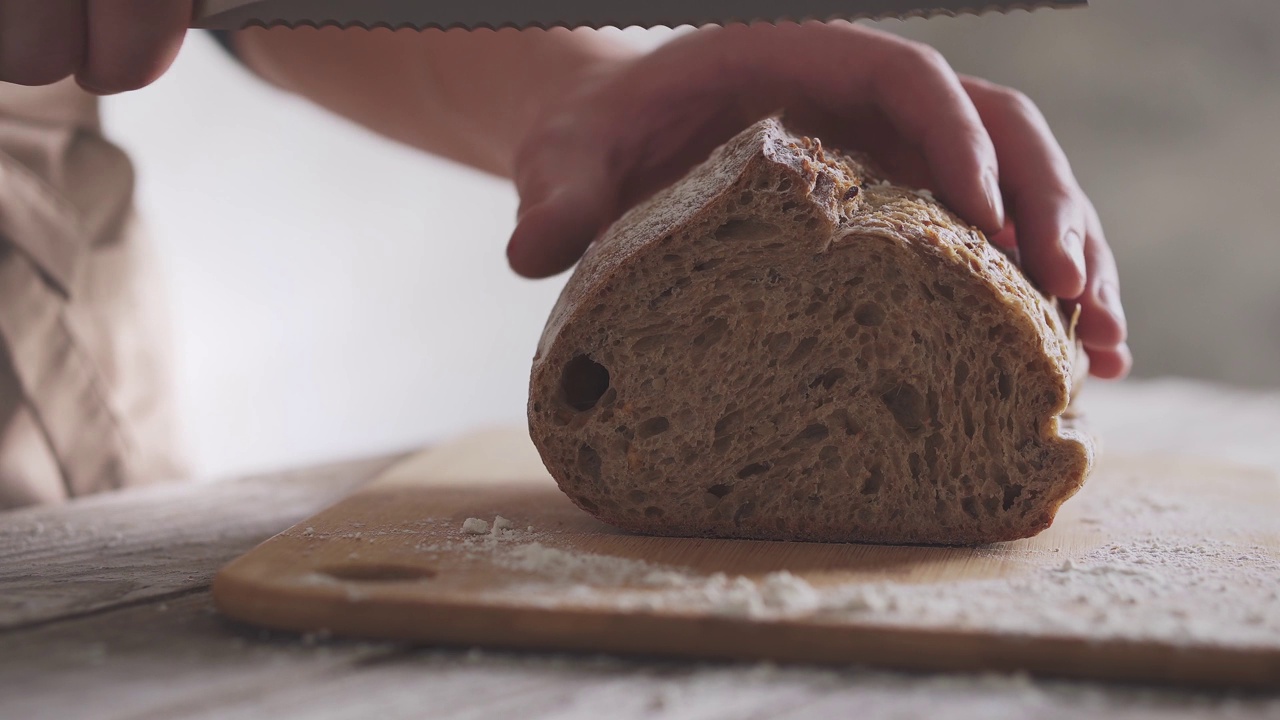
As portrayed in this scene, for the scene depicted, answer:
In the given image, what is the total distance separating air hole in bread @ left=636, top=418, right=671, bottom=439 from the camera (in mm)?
1945

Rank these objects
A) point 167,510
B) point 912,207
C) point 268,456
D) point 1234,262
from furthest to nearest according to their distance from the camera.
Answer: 1. point 1234,262
2. point 268,456
3. point 167,510
4. point 912,207

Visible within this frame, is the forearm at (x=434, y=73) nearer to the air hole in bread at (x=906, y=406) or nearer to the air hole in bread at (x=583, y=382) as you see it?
the air hole in bread at (x=583, y=382)

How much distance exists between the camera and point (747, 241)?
1848 mm

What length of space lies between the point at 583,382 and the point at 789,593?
681 mm

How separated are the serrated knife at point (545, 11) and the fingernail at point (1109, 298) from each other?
714 mm

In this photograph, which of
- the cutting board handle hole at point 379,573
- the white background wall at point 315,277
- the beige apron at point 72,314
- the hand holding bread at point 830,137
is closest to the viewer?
the cutting board handle hole at point 379,573

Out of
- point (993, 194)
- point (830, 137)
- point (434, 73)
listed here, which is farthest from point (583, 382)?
point (434, 73)

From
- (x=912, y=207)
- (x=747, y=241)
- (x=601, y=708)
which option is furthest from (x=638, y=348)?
(x=601, y=708)

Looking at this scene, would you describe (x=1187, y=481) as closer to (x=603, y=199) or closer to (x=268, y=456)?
(x=603, y=199)

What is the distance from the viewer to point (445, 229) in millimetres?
6504

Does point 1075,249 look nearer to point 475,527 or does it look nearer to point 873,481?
point 873,481

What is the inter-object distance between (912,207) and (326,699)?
4.14 feet

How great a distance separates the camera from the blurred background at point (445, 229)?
535cm

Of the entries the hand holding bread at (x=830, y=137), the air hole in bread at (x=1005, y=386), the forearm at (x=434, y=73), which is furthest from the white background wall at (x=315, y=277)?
the air hole in bread at (x=1005, y=386)
